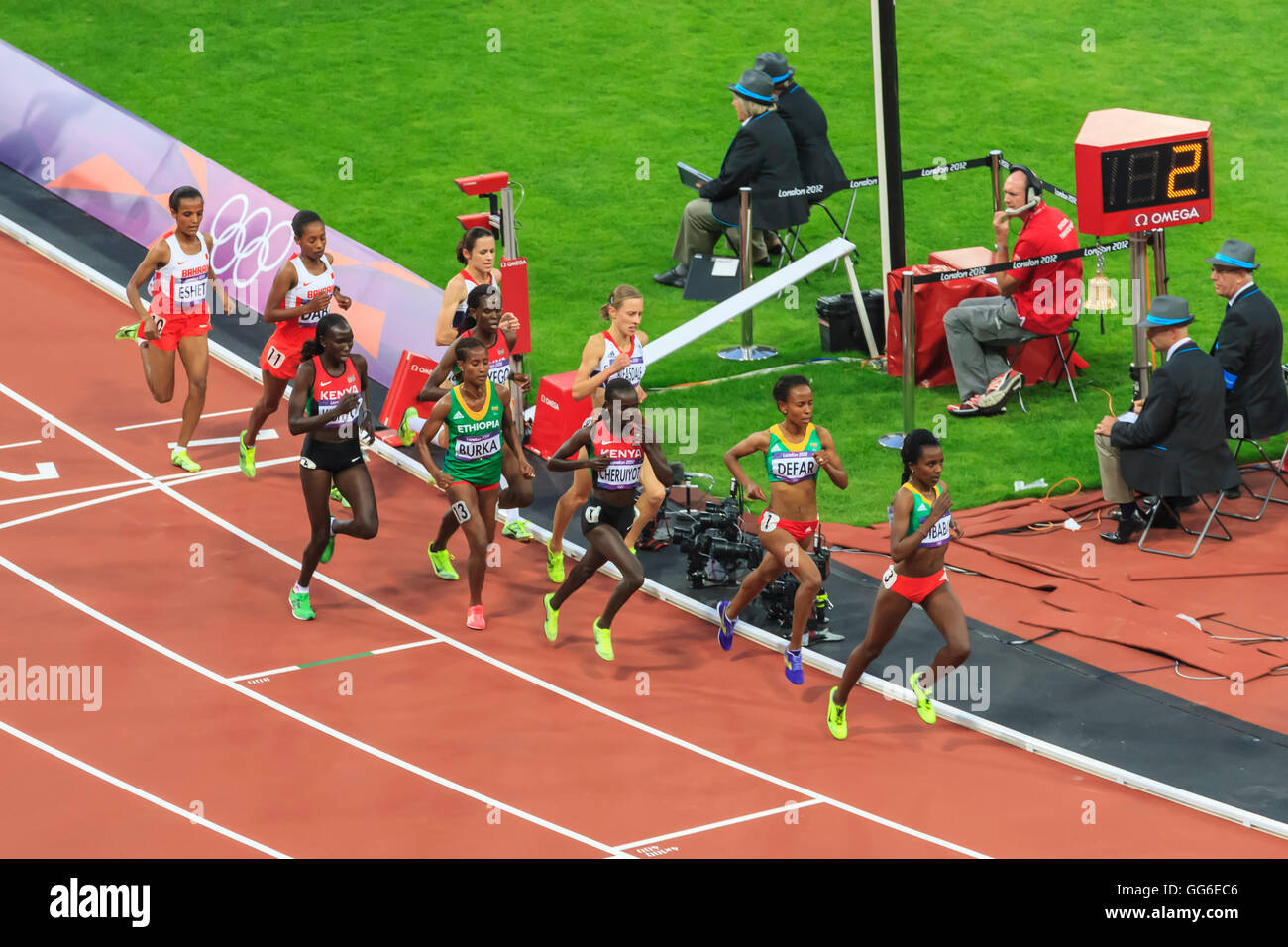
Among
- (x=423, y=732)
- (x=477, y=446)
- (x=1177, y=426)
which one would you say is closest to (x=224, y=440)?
(x=477, y=446)

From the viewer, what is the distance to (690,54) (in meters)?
25.9

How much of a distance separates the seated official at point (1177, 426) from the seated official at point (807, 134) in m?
5.50

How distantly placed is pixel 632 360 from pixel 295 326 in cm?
305

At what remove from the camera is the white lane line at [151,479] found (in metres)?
15.2

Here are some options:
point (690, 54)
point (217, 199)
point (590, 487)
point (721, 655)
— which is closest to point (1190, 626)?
point (721, 655)

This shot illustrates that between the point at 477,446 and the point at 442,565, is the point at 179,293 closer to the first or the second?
the point at 442,565

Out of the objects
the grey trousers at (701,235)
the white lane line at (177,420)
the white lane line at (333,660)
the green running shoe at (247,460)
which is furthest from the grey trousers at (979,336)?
the white lane line at (177,420)

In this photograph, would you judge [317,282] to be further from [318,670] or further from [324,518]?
[318,670]

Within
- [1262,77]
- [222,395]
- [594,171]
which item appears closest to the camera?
[222,395]

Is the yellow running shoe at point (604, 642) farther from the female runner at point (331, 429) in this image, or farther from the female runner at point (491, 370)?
the female runner at point (331, 429)

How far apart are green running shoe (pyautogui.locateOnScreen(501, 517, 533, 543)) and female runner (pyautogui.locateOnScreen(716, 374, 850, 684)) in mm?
2877

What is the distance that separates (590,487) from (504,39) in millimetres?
14428

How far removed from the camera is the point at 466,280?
14.3 m

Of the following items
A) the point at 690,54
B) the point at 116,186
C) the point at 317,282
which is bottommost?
the point at 317,282
